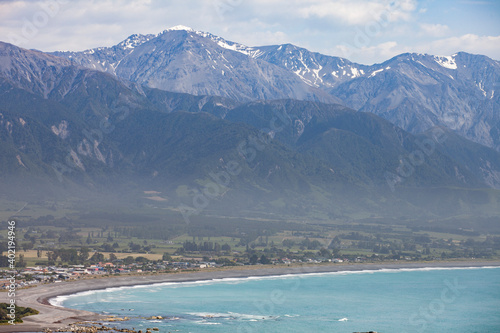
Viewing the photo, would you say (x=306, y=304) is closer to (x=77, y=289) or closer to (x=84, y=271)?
(x=77, y=289)

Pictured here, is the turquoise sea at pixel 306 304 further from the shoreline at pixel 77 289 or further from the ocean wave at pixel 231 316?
the shoreline at pixel 77 289

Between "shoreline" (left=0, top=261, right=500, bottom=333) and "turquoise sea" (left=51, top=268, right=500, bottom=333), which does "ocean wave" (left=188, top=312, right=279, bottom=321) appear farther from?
"shoreline" (left=0, top=261, right=500, bottom=333)

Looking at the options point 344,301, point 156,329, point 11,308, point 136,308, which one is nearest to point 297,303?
point 344,301

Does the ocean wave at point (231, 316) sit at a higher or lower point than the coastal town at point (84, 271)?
lower

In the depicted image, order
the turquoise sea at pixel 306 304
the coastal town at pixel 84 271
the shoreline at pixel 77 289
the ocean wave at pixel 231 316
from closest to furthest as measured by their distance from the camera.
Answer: the shoreline at pixel 77 289 < the turquoise sea at pixel 306 304 < the ocean wave at pixel 231 316 < the coastal town at pixel 84 271

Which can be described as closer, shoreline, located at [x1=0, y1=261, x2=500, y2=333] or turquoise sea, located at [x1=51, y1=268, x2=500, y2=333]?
shoreline, located at [x1=0, y1=261, x2=500, y2=333]

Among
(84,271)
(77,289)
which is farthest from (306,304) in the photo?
(84,271)

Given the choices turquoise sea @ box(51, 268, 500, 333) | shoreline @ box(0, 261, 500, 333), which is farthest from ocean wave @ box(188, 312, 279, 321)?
shoreline @ box(0, 261, 500, 333)

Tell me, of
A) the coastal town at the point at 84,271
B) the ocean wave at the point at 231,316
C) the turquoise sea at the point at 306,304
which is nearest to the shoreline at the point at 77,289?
the turquoise sea at the point at 306,304

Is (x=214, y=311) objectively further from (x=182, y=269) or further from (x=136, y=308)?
(x=182, y=269)
